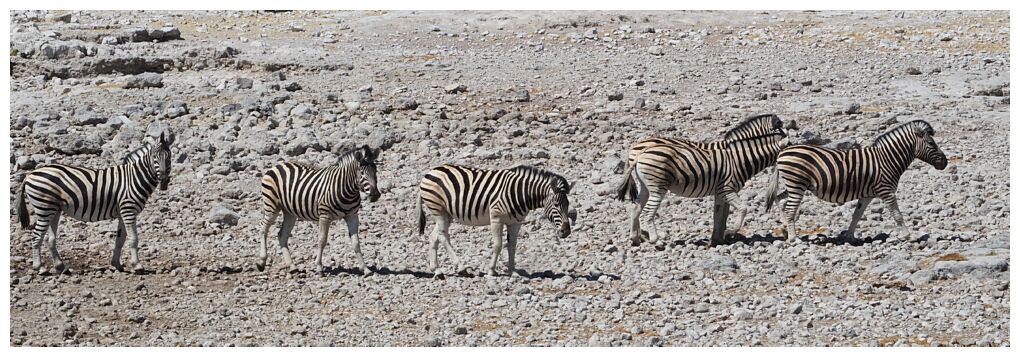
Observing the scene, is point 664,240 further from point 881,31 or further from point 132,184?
point 881,31

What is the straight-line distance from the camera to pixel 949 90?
28.6 metres

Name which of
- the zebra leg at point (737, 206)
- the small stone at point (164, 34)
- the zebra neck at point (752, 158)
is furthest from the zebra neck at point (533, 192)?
the small stone at point (164, 34)

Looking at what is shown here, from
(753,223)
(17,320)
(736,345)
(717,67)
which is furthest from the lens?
(717,67)

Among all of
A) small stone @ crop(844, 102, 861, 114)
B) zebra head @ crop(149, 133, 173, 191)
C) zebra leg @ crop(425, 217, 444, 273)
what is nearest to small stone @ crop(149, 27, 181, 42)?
small stone @ crop(844, 102, 861, 114)

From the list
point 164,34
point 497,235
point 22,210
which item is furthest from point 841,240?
point 164,34

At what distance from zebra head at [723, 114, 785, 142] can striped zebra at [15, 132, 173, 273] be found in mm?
6889

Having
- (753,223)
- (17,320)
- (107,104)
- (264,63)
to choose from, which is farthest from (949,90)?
(17,320)

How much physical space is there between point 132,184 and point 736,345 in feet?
22.9

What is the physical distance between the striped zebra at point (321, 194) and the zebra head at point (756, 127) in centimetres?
503

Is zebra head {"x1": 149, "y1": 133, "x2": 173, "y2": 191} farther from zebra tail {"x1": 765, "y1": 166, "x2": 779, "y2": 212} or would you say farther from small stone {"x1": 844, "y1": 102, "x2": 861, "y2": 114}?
small stone {"x1": 844, "y1": 102, "x2": 861, "y2": 114}

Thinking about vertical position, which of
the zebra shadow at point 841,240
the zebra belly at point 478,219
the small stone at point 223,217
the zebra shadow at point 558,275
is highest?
the zebra belly at point 478,219

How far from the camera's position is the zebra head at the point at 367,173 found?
56.6 ft

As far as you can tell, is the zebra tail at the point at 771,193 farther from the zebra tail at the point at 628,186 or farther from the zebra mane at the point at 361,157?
the zebra mane at the point at 361,157

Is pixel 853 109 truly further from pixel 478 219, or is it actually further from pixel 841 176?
pixel 478 219
